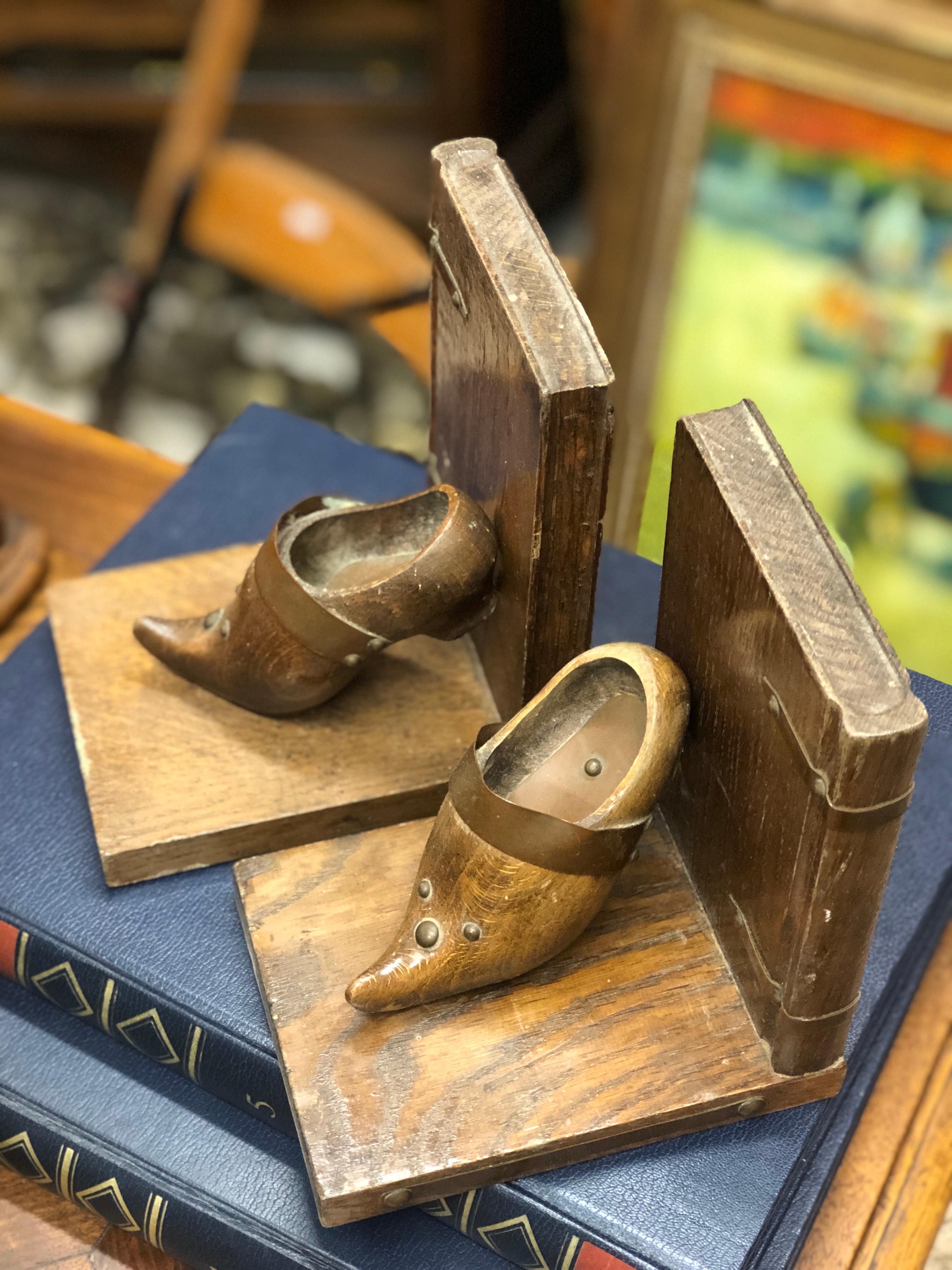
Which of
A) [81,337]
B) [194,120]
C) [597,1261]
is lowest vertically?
[81,337]

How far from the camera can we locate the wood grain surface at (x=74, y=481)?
3.53 feet

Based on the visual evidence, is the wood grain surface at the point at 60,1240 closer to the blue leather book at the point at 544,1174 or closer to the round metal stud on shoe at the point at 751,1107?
the blue leather book at the point at 544,1174

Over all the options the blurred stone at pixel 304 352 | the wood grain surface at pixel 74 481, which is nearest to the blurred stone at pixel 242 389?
the blurred stone at pixel 304 352

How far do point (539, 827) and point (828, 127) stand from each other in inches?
35.4

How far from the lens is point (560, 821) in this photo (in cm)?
60

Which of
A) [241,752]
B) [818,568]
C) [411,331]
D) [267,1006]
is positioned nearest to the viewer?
[818,568]

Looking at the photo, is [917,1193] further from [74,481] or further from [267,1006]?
[74,481]

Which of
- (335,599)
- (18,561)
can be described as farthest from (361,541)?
(18,561)

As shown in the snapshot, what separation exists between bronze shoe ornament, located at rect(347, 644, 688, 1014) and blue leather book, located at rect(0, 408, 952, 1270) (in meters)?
0.10

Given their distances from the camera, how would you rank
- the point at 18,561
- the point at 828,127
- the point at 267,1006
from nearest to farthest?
the point at 267,1006
the point at 18,561
the point at 828,127

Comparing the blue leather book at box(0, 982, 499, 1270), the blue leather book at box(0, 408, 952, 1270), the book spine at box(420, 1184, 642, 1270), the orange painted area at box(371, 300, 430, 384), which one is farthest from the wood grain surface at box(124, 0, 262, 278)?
the book spine at box(420, 1184, 642, 1270)

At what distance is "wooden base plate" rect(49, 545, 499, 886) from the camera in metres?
0.75

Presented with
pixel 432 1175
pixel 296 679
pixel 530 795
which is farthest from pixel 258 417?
pixel 432 1175

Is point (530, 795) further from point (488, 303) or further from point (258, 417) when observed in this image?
point (258, 417)
